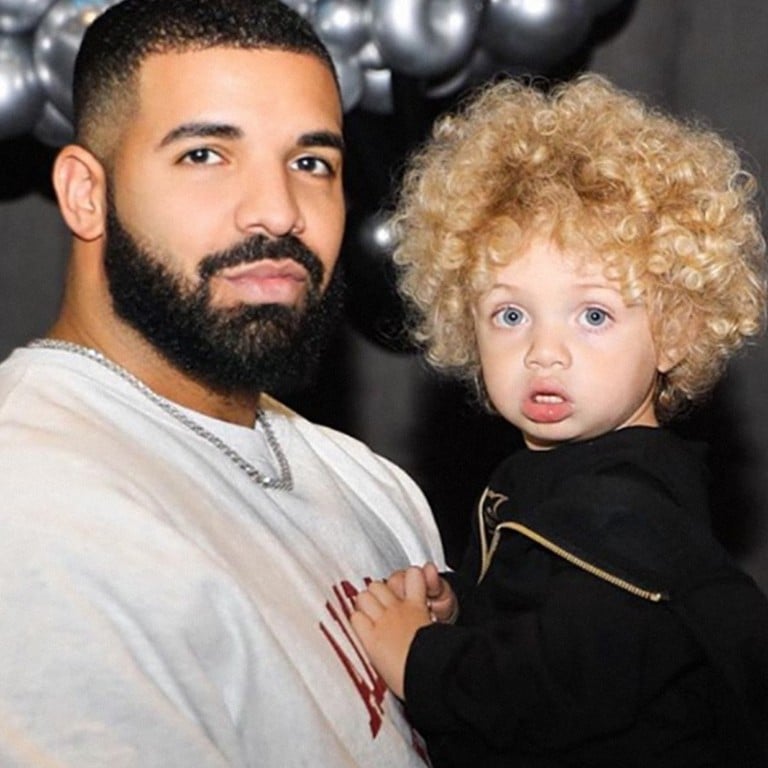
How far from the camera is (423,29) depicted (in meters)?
2.74

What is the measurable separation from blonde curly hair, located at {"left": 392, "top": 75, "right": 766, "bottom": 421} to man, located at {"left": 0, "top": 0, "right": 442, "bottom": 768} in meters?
0.18

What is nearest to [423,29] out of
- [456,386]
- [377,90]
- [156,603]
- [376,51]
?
[376,51]

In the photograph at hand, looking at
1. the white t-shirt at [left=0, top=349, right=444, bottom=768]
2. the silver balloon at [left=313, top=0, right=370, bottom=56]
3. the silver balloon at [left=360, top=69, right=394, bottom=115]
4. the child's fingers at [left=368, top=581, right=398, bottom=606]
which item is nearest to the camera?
the white t-shirt at [left=0, top=349, right=444, bottom=768]

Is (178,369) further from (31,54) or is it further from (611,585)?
(31,54)

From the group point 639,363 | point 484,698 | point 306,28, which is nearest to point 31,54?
point 306,28

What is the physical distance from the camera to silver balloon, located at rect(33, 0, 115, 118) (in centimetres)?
262

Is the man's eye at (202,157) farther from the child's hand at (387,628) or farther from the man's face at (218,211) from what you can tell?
the child's hand at (387,628)

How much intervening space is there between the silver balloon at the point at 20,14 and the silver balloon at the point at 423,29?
1.60 feet

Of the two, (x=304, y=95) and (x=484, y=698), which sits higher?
(x=304, y=95)

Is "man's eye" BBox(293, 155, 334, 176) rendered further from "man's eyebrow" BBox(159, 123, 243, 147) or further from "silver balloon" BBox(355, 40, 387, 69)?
"silver balloon" BBox(355, 40, 387, 69)

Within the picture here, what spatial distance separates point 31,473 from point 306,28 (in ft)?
1.93

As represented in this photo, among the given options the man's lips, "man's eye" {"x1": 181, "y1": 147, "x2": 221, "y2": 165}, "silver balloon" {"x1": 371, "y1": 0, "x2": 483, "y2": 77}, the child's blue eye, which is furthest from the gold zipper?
"silver balloon" {"x1": 371, "y1": 0, "x2": 483, "y2": 77}

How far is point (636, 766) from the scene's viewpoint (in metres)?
1.70

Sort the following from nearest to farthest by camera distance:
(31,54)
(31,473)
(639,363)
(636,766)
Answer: (31,473), (636,766), (639,363), (31,54)
